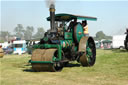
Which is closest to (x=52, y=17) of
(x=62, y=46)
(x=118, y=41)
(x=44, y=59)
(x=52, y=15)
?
(x=52, y=15)

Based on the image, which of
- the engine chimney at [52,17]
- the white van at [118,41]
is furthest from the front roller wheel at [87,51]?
the white van at [118,41]

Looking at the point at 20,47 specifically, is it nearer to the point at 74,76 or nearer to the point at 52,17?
the point at 52,17

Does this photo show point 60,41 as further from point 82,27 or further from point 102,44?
point 102,44

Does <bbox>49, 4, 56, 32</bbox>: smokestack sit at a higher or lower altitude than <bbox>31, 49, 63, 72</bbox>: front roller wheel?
higher

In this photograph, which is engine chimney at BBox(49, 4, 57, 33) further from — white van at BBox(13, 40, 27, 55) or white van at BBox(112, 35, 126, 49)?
white van at BBox(112, 35, 126, 49)

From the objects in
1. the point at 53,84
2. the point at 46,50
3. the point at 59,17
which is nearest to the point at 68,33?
the point at 59,17

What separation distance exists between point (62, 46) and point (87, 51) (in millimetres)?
2082

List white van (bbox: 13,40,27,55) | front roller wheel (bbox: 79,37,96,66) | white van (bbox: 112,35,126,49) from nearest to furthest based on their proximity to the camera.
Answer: front roller wheel (bbox: 79,37,96,66) < white van (bbox: 13,40,27,55) < white van (bbox: 112,35,126,49)

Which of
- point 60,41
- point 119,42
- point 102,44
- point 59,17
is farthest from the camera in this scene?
point 102,44

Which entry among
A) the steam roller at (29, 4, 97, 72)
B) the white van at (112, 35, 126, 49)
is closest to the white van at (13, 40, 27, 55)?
the white van at (112, 35, 126, 49)

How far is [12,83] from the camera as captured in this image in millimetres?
6738

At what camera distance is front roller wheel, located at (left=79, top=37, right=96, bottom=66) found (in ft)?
35.8

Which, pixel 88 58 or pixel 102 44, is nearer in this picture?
pixel 88 58

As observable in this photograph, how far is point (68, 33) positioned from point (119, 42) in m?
24.6
